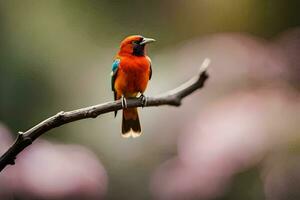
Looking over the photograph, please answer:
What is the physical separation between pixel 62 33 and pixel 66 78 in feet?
0.32

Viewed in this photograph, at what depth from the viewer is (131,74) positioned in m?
0.67

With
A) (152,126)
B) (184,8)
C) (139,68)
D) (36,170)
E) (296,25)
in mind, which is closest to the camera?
(139,68)

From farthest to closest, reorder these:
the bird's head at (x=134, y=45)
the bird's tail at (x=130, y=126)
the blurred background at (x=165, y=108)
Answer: the blurred background at (x=165, y=108) < the bird's tail at (x=130, y=126) < the bird's head at (x=134, y=45)

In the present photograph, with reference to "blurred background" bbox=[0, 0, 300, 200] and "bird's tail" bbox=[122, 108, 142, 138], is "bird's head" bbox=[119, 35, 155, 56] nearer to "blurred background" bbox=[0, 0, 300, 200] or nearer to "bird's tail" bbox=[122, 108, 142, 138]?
"bird's tail" bbox=[122, 108, 142, 138]

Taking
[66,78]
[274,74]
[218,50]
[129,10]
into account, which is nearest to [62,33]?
[66,78]

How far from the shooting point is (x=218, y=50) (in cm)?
132

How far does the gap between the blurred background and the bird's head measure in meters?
0.38

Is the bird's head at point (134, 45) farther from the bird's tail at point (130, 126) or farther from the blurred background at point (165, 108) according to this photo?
the blurred background at point (165, 108)

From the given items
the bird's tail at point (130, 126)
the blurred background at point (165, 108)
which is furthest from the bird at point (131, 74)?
the blurred background at point (165, 108)

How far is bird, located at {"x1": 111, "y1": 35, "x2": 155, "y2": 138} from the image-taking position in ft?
1.95

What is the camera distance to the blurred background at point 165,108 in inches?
42.1

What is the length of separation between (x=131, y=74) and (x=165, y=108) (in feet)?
2.18

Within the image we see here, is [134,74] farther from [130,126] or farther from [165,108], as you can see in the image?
[165,108]

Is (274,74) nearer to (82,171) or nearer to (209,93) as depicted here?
(209,93)
